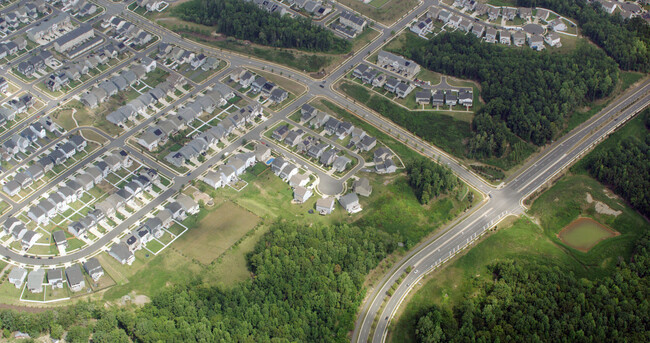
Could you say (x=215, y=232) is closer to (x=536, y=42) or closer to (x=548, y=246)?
(x=548, y=246)

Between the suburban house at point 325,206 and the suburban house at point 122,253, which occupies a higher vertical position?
the suburban house at point 325,206

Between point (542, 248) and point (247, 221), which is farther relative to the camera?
point (247, 221)

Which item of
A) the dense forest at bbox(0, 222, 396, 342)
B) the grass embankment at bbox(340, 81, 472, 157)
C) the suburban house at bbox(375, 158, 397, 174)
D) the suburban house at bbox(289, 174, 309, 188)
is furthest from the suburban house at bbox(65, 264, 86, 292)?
the grass embankment at bbox(340, 81, 472, 157)

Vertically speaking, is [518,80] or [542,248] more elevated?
[518,80]

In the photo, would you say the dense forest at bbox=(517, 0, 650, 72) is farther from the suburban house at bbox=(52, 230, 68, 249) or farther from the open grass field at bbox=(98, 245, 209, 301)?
the suburban house at bbox=(52, 230, 68, 249)

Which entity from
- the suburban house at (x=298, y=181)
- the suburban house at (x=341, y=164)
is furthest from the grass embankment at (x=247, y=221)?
the suburban house at (x=341, y=164)

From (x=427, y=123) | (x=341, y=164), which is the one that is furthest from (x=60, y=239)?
A: (x=427, y=123)

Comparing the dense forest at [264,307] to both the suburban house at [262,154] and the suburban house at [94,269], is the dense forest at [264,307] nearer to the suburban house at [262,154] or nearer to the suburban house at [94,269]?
the suburban house at [94,269]
